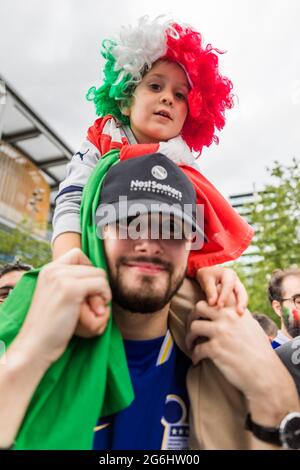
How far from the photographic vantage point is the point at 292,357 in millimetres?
1420

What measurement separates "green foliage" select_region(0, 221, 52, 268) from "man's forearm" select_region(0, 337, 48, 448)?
41.9 ft

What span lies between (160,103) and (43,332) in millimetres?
1171

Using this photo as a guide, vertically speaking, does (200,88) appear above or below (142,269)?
above

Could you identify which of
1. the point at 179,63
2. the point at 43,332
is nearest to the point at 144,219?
the point at 43,332

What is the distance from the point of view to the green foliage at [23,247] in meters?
13.4

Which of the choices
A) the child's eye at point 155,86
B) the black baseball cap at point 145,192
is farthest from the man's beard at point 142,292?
the child's eye at point 155,86

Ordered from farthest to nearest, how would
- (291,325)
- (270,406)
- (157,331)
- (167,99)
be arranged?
1. (291,325)
2. (167,99)
3. (157,331)
4. (270,406)

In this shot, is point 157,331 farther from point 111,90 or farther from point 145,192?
point 111,90

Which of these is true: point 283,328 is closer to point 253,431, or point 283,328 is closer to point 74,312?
point 253,431

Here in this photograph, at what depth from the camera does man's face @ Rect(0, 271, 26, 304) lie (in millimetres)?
3018

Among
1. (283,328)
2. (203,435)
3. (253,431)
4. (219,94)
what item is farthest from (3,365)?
(283,328)

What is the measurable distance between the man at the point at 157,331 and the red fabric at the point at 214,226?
0.61 ft

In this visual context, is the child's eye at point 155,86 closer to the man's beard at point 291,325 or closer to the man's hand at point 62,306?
the man's hand at point 62,306
